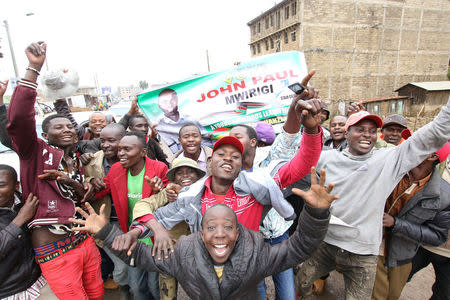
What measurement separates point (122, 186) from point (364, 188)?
213 centimetres

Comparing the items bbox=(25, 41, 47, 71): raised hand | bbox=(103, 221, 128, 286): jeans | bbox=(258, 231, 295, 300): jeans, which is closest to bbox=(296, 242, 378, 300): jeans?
bbox=(258, 231, 295, 300): jeans

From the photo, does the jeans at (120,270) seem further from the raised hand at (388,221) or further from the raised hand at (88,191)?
the raised hand at (388,221)

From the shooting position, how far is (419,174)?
201 cm

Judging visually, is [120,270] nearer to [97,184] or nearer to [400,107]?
[97,184]

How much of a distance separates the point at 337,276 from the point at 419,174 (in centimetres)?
183

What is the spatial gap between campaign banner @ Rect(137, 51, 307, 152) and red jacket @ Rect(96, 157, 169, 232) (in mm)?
1870

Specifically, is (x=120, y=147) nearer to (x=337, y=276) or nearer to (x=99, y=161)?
(x=99, y=161)

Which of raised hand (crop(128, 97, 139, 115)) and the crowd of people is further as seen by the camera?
raised hand (crop(128, 97, 139, 115))

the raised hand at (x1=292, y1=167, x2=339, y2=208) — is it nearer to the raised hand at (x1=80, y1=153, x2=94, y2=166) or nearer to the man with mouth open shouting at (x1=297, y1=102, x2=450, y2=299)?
the man with mouth open shouting at (x1=297, y1=102, x2=450, y2=299)

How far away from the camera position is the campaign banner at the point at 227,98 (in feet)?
14.1

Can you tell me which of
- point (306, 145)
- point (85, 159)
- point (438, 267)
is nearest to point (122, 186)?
point (85, 159)

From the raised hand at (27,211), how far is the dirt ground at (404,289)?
5.70 feet

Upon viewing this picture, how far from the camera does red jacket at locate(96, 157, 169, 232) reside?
7.66 ft

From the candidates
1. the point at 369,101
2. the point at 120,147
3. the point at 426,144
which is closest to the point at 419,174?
the point at 426,144
